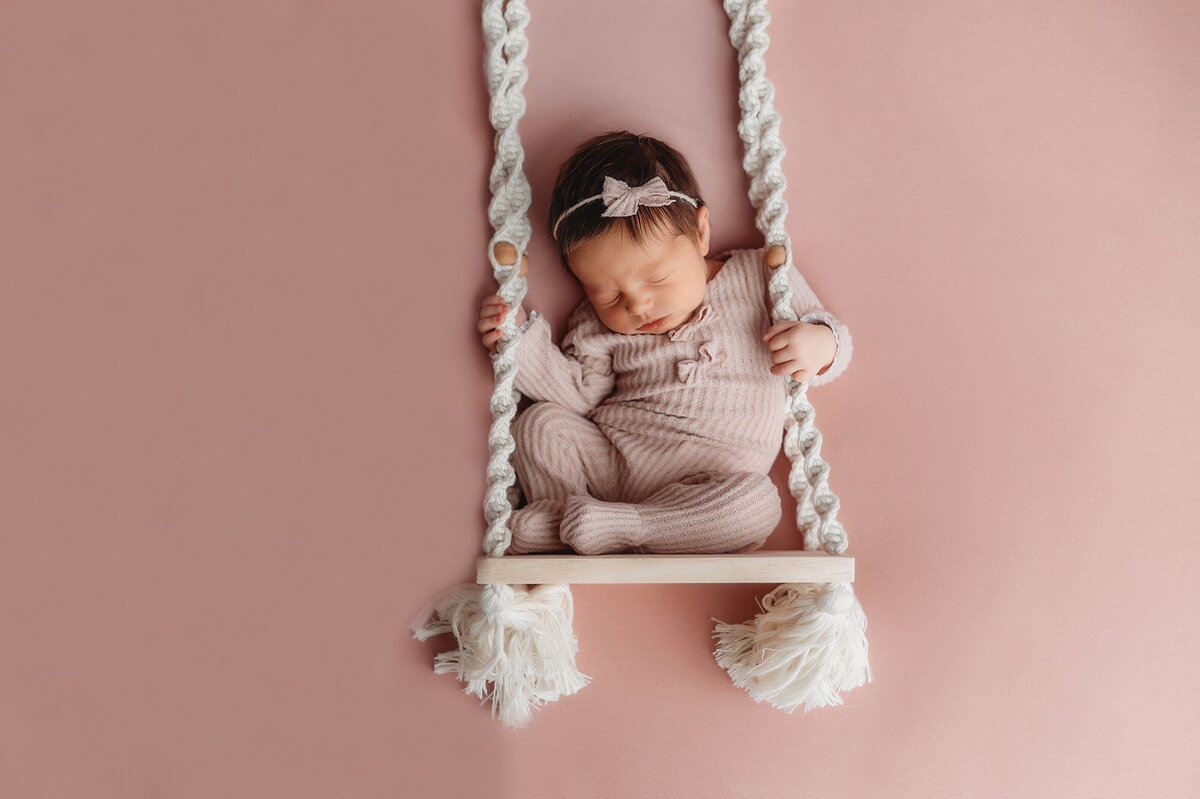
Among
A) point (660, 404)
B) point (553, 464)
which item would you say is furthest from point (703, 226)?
point (553, 464)

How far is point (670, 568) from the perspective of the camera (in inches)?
38.2

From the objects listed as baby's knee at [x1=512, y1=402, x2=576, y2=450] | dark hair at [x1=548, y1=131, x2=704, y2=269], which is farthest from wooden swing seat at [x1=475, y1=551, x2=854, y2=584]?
dark hair at [x1=548, y1=131, x2=704, y2=269]

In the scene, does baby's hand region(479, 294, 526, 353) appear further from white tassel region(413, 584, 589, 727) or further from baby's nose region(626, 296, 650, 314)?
white tassel region(413, 584, 589, 727)

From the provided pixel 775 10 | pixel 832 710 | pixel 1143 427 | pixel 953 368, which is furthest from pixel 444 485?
pixel 1143 427

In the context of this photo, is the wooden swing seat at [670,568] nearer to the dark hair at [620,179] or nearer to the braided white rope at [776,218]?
the braided white rope at [776,218]

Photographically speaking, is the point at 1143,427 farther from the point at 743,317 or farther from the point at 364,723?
the point at 364,723

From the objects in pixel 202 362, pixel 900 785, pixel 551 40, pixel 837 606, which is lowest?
pixel 900 785

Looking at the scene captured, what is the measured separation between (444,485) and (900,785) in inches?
27.2

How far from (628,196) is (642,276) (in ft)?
0.32

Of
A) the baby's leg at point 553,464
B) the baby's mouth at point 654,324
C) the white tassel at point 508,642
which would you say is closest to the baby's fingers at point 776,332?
the baby's mouth at point 654,324

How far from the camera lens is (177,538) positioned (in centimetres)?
90

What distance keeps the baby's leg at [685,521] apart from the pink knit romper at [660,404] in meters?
0.01

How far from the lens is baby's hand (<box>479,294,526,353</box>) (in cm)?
108

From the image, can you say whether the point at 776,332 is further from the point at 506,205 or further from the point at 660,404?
the point at 506,205
